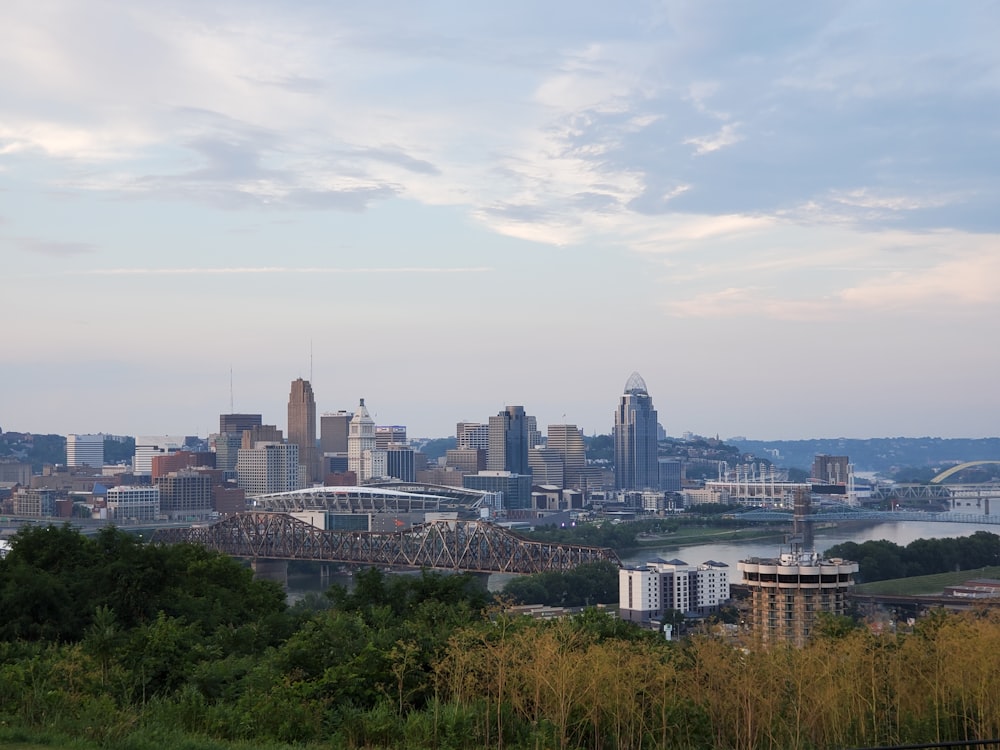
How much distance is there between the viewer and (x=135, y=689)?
10.5 metres

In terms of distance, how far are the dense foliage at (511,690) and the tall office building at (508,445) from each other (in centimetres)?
14427

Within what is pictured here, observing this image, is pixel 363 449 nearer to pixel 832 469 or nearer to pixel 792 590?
pixel 832 469

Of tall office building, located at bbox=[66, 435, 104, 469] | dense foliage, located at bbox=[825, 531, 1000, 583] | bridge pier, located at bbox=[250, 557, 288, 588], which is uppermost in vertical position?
tall office building, located at bbox=[66, 435, 104, 469]

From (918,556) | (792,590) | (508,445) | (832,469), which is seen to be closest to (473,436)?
(508,445)

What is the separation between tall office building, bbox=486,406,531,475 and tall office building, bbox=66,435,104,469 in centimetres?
5749

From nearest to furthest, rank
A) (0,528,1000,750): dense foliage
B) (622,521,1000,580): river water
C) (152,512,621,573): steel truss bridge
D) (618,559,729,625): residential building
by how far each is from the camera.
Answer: (0,528,1000,750): dense foliage
(618,559,729,625): residential building
(152,512,621,573): steel truss bridge
(622,521,1000,580): river water

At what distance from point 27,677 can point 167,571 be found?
6.51 meters

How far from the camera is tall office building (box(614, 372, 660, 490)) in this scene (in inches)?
6501

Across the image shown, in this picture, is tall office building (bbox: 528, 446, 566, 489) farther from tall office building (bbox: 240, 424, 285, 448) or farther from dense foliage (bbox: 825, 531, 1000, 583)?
dense foliage (bbox: 825, 531, 1000, 583)

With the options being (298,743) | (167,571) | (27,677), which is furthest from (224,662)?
(167,571)

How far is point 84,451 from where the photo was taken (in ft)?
589

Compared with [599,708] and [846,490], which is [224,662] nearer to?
[599,708]

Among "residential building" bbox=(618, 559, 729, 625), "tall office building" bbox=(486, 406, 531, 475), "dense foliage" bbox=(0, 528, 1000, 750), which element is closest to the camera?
"dense foliage" bbox=(0, 528, 1000, 750)

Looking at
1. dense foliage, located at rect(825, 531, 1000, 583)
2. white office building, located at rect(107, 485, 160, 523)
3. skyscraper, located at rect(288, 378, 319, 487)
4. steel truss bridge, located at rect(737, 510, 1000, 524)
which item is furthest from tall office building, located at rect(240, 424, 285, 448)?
dense foliage, located at rect(825, 531, 1000, 583)
